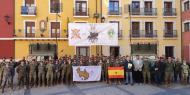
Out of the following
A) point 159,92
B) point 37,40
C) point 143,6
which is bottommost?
point 159,92

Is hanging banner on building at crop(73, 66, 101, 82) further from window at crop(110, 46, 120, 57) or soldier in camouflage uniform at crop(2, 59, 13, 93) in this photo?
window at crop(110, 46, 120, 57)

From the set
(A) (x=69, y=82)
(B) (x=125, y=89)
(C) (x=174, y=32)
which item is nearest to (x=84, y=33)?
(A) (x=69, y=82)

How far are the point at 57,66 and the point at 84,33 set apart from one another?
4.09 meters

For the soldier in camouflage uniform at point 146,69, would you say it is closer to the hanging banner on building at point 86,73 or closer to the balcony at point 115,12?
the hanging banner on building at point 86,73

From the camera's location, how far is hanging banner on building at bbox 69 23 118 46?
2597 centimetres

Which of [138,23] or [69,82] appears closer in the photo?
[69,82]

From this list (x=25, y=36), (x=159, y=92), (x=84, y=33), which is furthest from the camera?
(x=25, y=36)

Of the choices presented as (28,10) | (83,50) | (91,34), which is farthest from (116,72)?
(28,10)

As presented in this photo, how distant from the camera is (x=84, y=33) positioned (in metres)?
26.1

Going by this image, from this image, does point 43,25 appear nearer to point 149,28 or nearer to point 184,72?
point 149,28

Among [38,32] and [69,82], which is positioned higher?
[38,32]

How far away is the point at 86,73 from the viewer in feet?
78.1

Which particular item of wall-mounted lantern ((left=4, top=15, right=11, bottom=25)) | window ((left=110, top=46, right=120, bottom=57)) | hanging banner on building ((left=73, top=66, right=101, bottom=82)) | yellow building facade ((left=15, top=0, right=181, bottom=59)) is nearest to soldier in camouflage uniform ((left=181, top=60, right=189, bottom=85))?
hanging banner on building ((left=73, top=66, right=101, bottom=82))

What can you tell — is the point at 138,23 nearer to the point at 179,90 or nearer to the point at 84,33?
the point at 84,33
